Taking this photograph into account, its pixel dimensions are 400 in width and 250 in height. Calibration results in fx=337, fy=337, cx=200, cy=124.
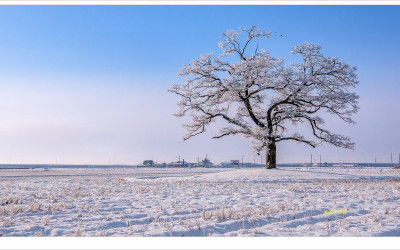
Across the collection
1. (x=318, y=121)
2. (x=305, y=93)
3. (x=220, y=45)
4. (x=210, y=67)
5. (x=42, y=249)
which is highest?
(x=220, y=45)

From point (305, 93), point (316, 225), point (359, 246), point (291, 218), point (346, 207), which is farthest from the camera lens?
point (305, 93)

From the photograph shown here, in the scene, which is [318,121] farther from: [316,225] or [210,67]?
[316,225]

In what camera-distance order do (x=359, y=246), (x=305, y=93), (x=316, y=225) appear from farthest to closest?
(x=305, y=93) → (x=316, y=225) → (x=359, y=246)

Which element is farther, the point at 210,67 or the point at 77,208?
the point at 210,67

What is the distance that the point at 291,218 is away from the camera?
7.75 meters

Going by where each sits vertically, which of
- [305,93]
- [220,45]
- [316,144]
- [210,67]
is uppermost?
[220,45]

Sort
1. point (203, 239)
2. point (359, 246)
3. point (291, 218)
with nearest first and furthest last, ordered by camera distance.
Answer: point (359, 246) < point (203, 239) < point (291, 218)

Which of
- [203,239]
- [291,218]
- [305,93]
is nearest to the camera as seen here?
[203,239]

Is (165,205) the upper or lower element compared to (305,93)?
lower

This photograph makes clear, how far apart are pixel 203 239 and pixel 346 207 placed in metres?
4.91

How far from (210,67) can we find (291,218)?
22.4 m

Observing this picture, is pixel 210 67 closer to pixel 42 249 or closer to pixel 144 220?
pixel 144 220

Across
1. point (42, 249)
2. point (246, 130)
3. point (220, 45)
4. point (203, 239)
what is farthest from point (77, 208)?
point (220, 45)

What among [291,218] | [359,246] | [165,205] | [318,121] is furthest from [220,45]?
[359,246]
